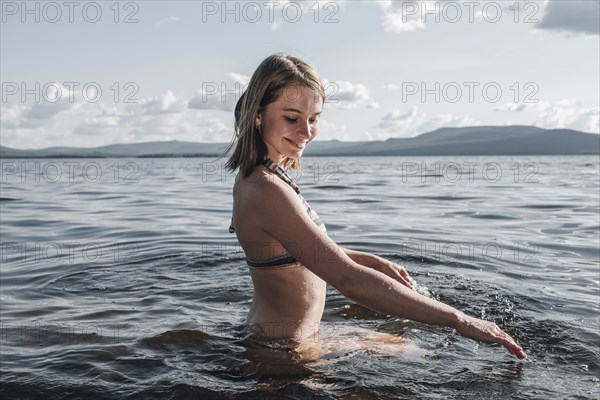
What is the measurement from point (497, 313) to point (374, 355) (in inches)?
81.1

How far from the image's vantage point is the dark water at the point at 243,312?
437 cm

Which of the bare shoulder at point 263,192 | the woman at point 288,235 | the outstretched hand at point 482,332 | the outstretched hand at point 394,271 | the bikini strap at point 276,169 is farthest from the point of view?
the outstretched hand at point 394,271

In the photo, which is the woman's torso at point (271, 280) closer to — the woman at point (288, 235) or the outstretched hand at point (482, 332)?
the woman at point (288, 235)

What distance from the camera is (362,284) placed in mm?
3848

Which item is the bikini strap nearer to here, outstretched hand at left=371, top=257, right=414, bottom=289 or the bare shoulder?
the bare shoulder

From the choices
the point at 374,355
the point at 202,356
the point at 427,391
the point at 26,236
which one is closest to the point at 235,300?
the point at 202,356

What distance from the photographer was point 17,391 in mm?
4328

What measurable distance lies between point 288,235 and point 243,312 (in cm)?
255

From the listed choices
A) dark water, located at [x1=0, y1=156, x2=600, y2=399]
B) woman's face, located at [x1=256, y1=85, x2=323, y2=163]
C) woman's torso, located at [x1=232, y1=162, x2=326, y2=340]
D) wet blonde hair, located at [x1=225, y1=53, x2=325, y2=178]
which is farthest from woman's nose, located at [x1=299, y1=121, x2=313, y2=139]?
dark water, located at [x1=0, y1=156, x2=600, y2=399]

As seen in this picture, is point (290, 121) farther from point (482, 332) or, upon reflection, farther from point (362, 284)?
point (482, 332)

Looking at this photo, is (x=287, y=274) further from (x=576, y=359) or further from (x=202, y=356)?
(x=576, y=359)

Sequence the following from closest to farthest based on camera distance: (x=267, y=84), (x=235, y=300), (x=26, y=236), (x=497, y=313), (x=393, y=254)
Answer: (x=267, y=84) → (x=497, y=313) → (x=235, y=300) → (x=393, y=254) → (x=26, y=236)

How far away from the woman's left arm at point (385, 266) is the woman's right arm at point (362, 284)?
113 centimetres

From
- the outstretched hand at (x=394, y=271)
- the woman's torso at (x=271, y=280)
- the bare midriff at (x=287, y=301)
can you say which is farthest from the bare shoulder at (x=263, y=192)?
the outstretched hand at (x=394, y=271)
